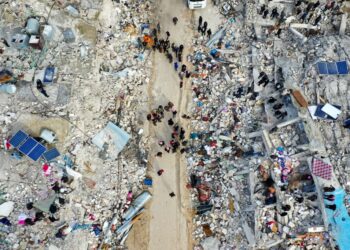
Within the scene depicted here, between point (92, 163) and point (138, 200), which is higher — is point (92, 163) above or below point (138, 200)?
above

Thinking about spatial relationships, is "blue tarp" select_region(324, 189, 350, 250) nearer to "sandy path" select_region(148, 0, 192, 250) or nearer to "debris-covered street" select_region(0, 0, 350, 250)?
"debris-covered street" select_region(0, 0, 350, 250)

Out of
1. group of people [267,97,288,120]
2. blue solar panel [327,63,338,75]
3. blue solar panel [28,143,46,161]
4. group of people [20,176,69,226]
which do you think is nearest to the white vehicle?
group of people [267,97,288,120]

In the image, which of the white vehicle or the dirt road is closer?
the dirt road

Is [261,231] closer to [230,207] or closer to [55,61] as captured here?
[230,207]

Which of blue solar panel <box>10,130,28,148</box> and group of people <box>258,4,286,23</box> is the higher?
group of people <box>258,4,286,23</box>

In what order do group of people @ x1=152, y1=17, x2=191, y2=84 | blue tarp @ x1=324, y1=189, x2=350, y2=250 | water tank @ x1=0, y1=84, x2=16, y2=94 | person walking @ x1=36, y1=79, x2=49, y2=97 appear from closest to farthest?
blue tarp @ x1=324, y1=189, x2=350, y2=250 → water tank @ x1=0, y1=84, x2=16, y2=94 → person walking @ x1=36, y1=79, x2=49, y2=97 → group of people @ x1=152, y1=17, x2=191, y2=84

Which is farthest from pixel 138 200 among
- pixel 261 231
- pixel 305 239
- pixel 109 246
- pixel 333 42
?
pixel 333 42
